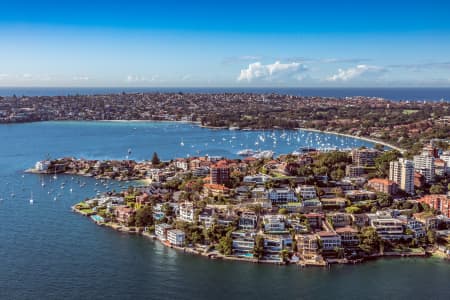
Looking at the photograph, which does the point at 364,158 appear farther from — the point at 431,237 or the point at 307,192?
the point at 431,237

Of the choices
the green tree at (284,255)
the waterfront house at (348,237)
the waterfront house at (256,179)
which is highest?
the waterfront house at (256,179)

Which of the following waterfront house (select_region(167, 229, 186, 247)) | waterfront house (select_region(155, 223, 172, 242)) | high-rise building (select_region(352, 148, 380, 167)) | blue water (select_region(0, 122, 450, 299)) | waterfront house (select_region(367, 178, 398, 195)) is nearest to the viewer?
blue water (select_region(0, 122, 450, 299))

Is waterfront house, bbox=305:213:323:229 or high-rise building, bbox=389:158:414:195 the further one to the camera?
high-rise building, bbox=389:158:414:195

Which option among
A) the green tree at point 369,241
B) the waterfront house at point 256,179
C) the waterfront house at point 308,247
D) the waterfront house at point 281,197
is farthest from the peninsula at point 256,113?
the waterfront house at point 308,247

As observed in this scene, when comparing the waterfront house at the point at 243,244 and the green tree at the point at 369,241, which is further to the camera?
the green tree at the point at 369,241

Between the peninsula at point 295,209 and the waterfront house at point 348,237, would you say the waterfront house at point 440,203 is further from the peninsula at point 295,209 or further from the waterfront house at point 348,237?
the waterfront house at point 348,237

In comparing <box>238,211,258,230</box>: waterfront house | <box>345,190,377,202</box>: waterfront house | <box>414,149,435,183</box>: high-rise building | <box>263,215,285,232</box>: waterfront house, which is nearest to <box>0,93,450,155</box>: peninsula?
<box>414,149,435,183</box>: high-rise building

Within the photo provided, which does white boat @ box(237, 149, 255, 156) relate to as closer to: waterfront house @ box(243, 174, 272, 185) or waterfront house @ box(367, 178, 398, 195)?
waterfront house @ box(243, 174, 272, 185)

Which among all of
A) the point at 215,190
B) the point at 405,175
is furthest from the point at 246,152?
the point at 405,175

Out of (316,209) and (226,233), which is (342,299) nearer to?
(226,233)

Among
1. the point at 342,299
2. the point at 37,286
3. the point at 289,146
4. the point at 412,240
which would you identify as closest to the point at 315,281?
the point at 342,299

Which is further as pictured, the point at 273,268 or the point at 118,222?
the point at 118,222
